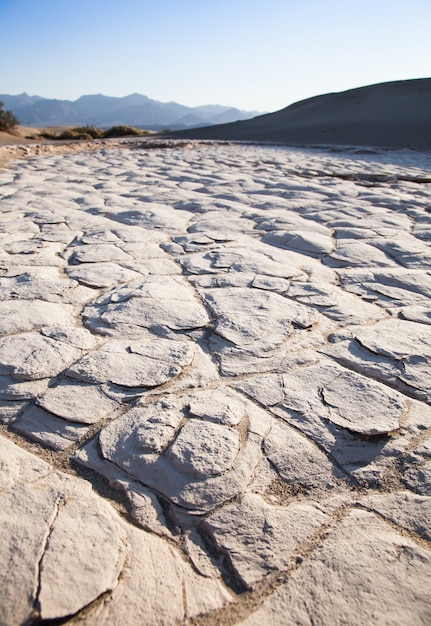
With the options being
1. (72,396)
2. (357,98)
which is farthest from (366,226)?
(357,98)

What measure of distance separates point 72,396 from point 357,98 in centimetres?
2020

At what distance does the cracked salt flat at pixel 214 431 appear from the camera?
828 millimetres

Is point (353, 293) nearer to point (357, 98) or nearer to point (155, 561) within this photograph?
point (155, 561)

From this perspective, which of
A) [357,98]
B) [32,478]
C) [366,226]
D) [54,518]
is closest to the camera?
[54,518]

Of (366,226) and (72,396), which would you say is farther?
(366,226)

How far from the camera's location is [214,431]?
1.19 meters

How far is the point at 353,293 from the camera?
2.06 metres

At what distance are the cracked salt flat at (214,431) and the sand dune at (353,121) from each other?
370 inches

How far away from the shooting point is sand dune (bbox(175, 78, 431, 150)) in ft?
36.9

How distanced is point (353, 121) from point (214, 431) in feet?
49.4

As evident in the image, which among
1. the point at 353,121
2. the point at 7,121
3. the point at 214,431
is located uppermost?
the point at 353,121

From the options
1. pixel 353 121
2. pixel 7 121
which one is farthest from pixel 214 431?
pixel 7 121

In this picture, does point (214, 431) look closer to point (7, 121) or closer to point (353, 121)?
point (353, 121)

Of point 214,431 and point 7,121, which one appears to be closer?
point 214,431
